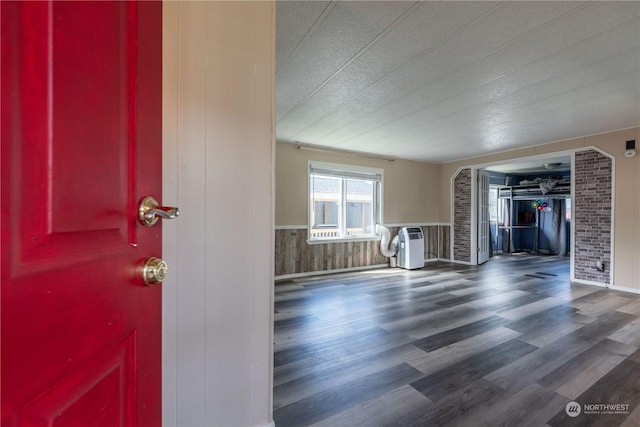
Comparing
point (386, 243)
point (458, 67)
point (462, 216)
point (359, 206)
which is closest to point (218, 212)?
point (458, 67)

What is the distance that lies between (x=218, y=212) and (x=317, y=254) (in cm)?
402

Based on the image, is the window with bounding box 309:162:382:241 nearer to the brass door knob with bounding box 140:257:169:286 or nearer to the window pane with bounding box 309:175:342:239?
the window pane with bounding box 309:175:342:239

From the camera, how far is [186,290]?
3.70 feet

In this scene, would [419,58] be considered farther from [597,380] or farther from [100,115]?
[597,380]

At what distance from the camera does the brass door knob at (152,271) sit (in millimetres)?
672

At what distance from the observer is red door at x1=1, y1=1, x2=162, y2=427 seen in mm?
392

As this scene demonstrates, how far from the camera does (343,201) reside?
17.8 ft

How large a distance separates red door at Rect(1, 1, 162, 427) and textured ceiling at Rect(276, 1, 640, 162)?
1449 mm

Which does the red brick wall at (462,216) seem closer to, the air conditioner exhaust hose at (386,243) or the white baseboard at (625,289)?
the air conditioner exhaust hose at (386,243)

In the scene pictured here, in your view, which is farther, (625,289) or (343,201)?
(343,201)

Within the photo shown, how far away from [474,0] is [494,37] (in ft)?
1.47

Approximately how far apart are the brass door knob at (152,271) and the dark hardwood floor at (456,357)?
125 cm

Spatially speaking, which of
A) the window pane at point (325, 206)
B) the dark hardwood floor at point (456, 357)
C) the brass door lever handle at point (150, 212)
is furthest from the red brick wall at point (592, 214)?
the brass door lever handle at point (150, 212)

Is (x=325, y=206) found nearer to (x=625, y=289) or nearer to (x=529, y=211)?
(x=625, y=289)
